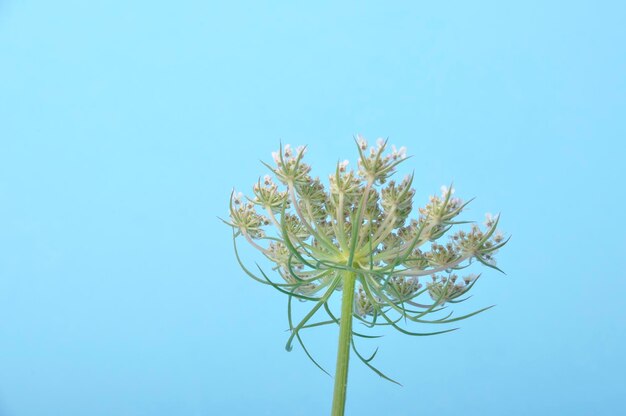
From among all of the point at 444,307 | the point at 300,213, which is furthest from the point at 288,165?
the point at 444,307

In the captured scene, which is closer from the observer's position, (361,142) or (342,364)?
(342,364)

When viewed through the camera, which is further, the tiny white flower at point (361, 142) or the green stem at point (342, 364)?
the tiny white flower at point (361, 142)

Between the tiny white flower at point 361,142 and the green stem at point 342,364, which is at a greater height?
the tiny white flower at point 361,142

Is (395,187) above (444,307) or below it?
above

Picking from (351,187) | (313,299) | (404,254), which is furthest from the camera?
(313,299)

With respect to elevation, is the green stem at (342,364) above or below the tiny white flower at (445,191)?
below

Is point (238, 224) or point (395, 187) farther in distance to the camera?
point (238, 224)

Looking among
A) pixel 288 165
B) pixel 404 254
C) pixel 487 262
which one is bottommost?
pixel 404 254

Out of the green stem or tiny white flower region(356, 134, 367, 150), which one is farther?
tiny white flower region(356, 134, 367, 150)

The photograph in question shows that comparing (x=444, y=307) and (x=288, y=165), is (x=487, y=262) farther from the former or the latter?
(x=288, y=165)

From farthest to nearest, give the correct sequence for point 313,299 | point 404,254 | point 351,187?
point 313,299, point 351,187, point 404,254

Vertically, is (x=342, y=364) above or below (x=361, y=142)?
below
